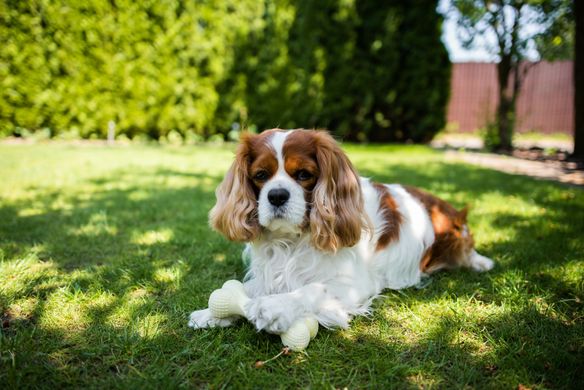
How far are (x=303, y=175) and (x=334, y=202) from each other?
0.78ft

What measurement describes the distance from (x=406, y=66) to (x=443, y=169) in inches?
223

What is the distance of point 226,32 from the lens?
10.9 m

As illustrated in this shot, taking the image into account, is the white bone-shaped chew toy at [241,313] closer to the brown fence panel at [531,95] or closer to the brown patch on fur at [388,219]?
the brown patch on fur at [388,219]

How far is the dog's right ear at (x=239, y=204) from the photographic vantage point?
2.52m

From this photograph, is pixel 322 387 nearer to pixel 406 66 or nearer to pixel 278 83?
pixel 278 83

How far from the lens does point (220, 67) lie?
36.2 ft

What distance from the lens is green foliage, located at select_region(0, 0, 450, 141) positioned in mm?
9805

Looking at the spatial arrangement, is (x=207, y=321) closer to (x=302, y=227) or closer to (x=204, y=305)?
(x=204, y=305)

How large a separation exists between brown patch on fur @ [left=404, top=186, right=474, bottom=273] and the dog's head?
90 centimetres

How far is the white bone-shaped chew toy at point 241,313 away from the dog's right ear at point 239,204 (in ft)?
1.10

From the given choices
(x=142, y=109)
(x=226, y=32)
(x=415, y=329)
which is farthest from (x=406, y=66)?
(x=415, y=329)

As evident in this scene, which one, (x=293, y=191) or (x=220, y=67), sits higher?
(x=220, y=67)

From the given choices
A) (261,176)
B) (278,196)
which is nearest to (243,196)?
(261,176)

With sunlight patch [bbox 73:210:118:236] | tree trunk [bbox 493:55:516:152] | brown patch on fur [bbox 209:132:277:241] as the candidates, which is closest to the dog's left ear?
brown patch on fur [bbox 209:132:277:241]
